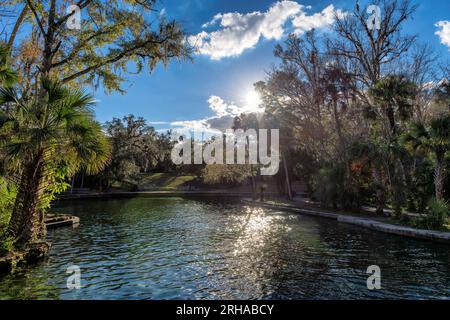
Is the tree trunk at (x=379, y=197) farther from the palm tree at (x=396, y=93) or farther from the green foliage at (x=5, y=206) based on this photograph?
the green foliage at (x=5, y=206)

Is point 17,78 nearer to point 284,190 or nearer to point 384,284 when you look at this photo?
point 384,284

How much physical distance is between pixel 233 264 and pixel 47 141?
6679mm

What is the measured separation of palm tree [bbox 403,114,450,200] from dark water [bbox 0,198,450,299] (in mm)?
4752

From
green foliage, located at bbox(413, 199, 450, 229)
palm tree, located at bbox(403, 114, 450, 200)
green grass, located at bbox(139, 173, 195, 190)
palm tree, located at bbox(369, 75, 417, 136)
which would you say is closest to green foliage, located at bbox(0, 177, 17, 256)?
green foliage, located at bbox(413, 199, 450, 229)

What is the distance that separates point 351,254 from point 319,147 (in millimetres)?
19445

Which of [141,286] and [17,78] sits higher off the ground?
[17,78]

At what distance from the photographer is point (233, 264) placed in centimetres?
964

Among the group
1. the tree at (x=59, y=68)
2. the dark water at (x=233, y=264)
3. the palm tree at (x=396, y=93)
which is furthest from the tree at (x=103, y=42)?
the palm tree at (x=396, y=93)

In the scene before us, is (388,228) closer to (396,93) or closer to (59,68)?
(396,93)

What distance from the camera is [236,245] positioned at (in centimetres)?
1234

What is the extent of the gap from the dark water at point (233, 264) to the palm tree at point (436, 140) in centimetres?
475

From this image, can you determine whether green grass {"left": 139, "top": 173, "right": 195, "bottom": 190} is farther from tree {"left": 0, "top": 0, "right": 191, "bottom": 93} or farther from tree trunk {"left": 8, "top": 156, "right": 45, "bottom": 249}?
tree trunk {"left": 8, "top": 156, "right": 45, "bottom": 249}

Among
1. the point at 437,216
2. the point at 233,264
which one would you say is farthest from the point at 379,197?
the point at 233,264

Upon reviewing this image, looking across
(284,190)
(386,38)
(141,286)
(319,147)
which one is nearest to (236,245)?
(141,286)
